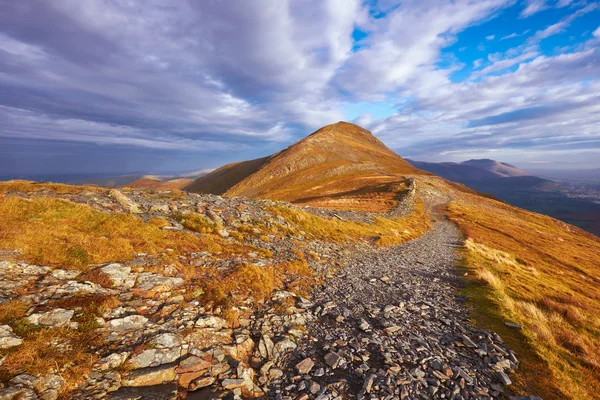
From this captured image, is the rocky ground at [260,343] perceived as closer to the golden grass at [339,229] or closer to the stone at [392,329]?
the stone at [392,329]

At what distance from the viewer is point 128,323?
302 inches

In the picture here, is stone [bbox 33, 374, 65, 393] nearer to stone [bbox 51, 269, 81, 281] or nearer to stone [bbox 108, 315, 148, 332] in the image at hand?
stone [bbox 108, 315, 148, 332]

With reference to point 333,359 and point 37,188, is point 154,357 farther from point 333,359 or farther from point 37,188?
point 37,188

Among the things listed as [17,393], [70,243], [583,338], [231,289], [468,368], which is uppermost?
[70,243]

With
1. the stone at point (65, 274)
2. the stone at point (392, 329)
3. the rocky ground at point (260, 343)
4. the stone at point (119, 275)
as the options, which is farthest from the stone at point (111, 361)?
the stone at point (392, 329)

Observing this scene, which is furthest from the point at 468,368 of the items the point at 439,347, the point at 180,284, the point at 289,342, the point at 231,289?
the point at 180,284

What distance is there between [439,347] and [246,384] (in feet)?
22.0

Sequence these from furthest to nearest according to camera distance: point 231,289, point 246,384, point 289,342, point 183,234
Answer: point 183,234, point 231,289, point 289,342, point 246,384

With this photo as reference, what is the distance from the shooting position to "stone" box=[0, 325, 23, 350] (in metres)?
5.67

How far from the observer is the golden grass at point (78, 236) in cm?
1005

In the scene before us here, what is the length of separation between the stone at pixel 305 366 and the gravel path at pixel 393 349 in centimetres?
3

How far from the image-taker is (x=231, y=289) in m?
10.8

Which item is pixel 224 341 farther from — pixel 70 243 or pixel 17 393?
pixel 70 243

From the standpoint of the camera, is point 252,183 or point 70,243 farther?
point 252,183
